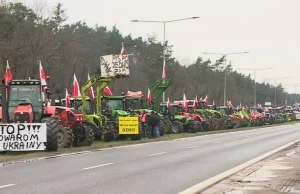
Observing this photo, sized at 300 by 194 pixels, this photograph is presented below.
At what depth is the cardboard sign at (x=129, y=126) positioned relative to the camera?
27625mm

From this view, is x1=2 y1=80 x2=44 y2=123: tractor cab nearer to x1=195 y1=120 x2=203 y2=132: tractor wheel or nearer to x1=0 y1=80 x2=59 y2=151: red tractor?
x1=0 y1=80 x2=59 y2=151: red tractor

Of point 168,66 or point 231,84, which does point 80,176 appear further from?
point 231,84

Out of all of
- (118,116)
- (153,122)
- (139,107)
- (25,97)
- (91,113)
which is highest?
(25,97)

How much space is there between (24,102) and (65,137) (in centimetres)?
249

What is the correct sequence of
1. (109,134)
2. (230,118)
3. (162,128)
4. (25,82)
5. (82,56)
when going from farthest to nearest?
(82,56), (230,118), (162,128), (109,134), (25,82)

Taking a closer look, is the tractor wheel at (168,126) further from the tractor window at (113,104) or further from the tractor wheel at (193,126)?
the tractor window at (113,104)

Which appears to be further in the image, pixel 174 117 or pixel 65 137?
pixel 174 117

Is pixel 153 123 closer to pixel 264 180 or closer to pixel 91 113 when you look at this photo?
pixel 91 113

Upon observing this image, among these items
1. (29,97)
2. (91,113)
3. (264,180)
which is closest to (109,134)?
(91,113)

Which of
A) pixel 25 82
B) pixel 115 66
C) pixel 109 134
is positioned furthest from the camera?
pixel 115 66

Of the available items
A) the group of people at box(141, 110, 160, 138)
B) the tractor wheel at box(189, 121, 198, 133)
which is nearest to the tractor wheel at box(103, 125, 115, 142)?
the group of people at box(141, 110, 160, 138)

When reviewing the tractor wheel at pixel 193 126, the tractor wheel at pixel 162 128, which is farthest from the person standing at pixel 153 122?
the tractor wheel at pixel 193 126

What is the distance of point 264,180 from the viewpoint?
11617mm

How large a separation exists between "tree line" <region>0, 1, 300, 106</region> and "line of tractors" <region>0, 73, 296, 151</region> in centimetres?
136
